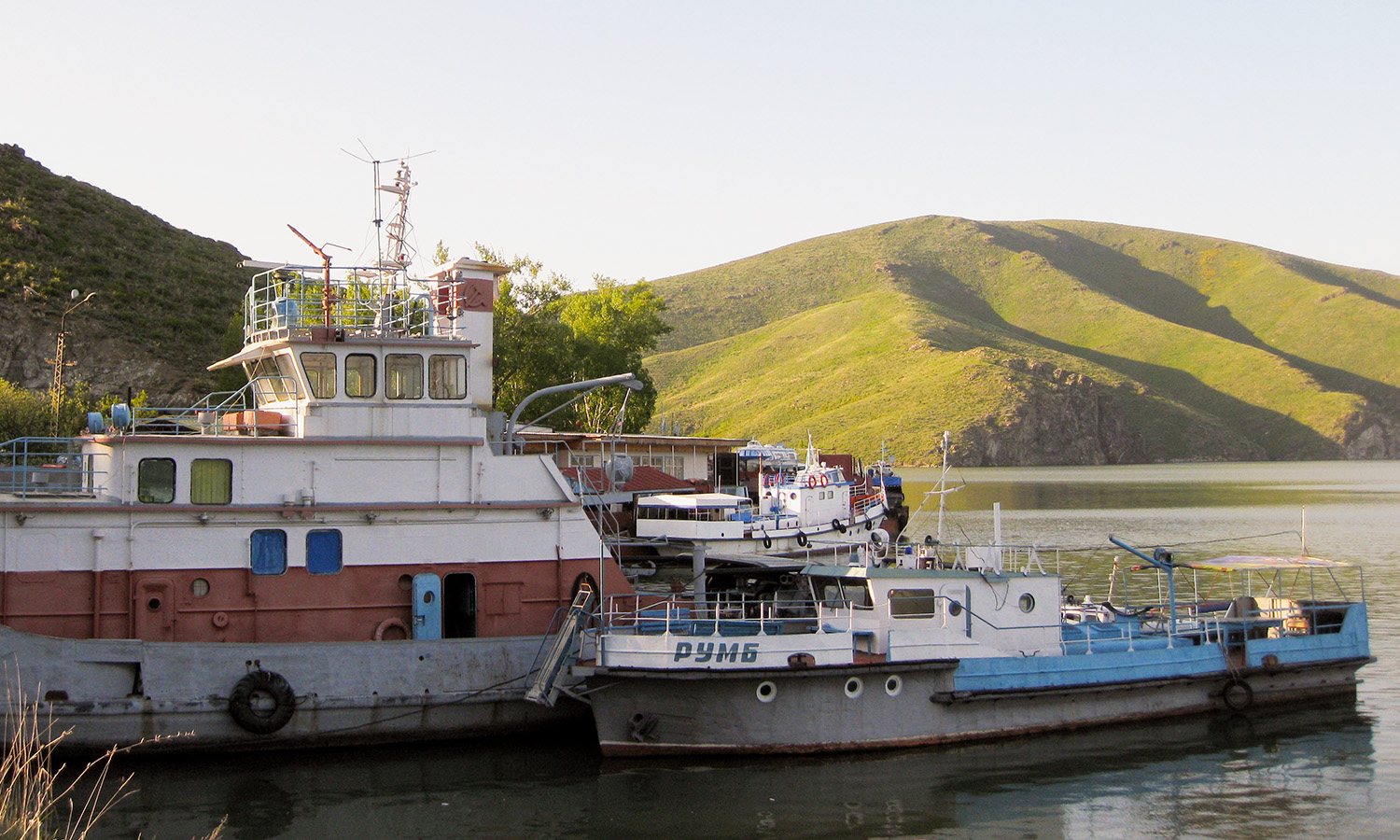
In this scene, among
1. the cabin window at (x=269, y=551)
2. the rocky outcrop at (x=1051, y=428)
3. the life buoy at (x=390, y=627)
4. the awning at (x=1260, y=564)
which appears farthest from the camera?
the rocky outcrop at (x=1051, y=428)

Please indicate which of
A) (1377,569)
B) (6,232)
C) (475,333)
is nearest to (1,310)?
(6,232)

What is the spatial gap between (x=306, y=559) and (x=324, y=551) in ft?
0.97

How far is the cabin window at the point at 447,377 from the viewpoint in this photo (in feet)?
62.7

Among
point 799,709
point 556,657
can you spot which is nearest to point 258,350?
point 556,657

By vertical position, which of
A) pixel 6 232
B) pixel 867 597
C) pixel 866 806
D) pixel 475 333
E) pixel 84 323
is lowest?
pixel 866 806

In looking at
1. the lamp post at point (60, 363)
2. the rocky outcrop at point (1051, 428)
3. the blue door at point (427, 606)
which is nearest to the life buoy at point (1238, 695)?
the blue door at point (427, 606)

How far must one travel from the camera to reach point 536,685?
1775 cm

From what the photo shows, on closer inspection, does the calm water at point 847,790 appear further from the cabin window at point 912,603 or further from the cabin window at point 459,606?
the cabin window at point 912,603

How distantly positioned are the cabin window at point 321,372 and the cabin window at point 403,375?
0.83 m

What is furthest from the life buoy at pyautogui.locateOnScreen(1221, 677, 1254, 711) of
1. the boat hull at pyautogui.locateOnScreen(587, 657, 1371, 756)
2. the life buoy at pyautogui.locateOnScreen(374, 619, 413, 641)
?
the life buoy at pyautogui.locateOnScreen(374, 619, 413, 641)

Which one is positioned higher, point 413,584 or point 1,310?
point 1,310

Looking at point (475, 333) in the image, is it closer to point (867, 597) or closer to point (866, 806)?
point (867, 597)

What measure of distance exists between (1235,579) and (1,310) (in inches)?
2144

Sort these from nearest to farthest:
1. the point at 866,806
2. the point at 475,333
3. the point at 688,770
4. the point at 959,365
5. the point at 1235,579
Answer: the point at 866,806 → the point at 688,770 → the point at 475,333 → the point at 1235,579 → the point at 959,365
